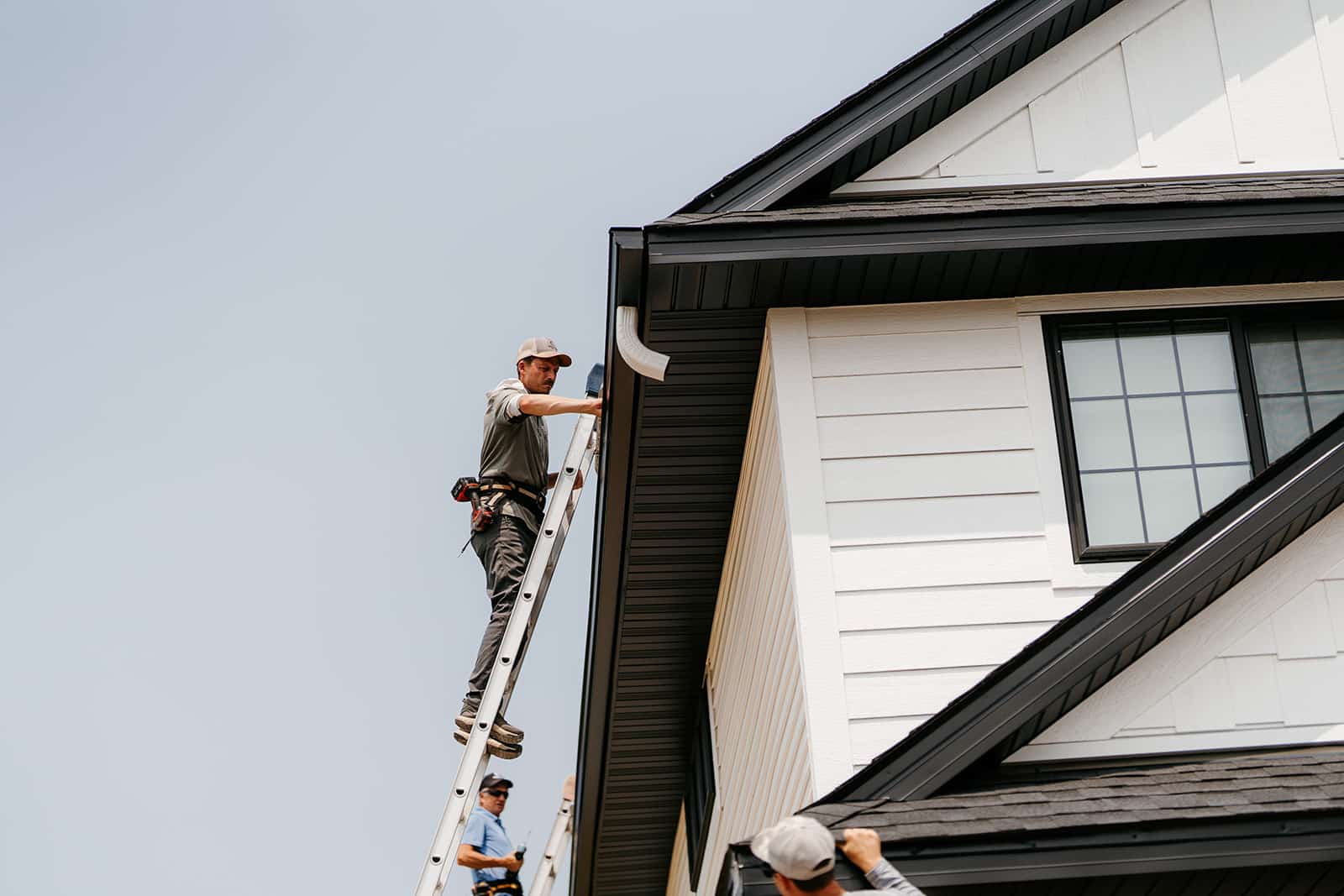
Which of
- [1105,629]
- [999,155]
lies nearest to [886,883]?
[1105,629]

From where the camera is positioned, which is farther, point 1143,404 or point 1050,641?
point 1143,404

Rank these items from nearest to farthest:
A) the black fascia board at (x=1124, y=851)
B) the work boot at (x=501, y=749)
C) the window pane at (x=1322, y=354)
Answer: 1. the black fascia board at (x=1124, y=851)
2. the window pane at (x=1322, y=354)
3. the work boot at (x=501, y=749)

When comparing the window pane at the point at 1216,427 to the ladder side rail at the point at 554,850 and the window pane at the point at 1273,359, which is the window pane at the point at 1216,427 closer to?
the window pane at the point at 1273,359

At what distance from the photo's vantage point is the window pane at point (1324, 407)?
804 centimetres

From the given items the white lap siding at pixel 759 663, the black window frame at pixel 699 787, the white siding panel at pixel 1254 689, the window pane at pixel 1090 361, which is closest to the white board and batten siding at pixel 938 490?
the window pane at pixel 1090 361

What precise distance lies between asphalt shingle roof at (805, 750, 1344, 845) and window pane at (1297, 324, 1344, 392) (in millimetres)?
2368

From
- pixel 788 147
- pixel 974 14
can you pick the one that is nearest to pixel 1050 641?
pixel 788 147

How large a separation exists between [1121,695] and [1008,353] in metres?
1.96

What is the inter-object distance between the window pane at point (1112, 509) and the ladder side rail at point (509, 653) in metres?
3.00

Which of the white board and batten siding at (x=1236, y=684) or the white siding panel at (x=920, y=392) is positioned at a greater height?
the white siding panel at (x=920, y=392)

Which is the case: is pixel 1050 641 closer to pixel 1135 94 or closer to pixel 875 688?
pixel 875 688

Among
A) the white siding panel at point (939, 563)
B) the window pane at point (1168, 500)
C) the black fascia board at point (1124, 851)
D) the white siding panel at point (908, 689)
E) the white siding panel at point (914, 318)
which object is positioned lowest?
the black fascia board at point (1124, 851)

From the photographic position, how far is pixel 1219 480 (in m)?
7.92

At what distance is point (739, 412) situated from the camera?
29.0 feet
